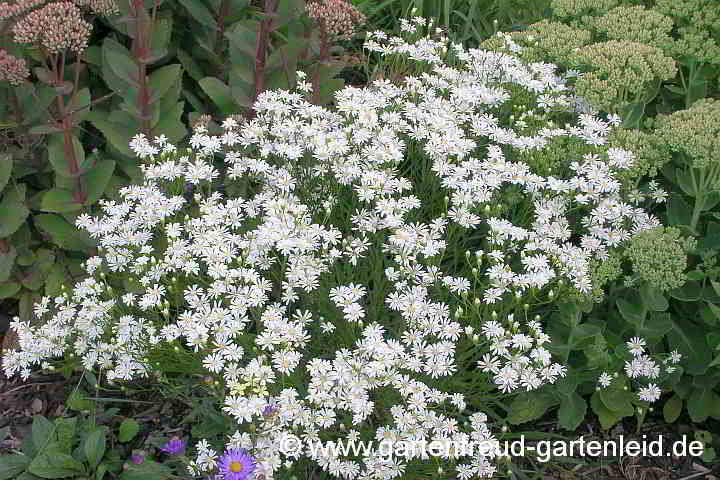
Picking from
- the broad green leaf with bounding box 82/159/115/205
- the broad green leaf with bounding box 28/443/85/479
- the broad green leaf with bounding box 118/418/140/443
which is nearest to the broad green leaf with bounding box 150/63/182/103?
the broad green leaf with bounding box 82/159/115/205

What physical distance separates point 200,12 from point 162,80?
0.46 m

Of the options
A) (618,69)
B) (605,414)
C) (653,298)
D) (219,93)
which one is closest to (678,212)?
(653,298)

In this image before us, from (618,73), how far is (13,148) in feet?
9.85

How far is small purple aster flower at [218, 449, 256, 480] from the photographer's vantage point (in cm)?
258

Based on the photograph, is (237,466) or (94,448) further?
(94,448)

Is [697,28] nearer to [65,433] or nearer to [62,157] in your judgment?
[62,157]

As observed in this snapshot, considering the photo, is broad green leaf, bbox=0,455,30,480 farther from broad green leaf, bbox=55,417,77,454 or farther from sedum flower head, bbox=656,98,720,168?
sedum flower head, bbox=656,98,720,168

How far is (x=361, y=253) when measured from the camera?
11.2 feet

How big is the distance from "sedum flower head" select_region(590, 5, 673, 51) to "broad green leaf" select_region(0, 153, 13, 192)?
3052 millimetres

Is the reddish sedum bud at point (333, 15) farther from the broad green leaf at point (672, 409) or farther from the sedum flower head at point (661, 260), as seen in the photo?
the broad green leaf at point (672, 409)

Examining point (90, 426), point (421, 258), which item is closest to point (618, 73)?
point (421, 258)

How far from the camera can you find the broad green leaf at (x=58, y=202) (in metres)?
3.70

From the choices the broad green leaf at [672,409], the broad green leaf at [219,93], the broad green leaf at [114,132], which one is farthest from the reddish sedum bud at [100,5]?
the broad green leaf at [672,409]

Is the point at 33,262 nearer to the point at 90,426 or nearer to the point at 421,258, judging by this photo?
the point at 90,426
